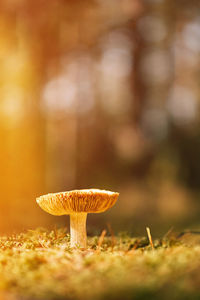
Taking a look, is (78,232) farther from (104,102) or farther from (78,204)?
(104,102)

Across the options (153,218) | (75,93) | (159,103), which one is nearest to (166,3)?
(159,103)

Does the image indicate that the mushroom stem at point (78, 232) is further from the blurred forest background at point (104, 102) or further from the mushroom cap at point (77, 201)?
the blurred forest background at point (104, 102)

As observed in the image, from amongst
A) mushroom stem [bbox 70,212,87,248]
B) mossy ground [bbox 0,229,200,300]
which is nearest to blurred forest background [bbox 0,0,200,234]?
mushroom stem [bbox 70,212,87,248]

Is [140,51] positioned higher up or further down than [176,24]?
further down

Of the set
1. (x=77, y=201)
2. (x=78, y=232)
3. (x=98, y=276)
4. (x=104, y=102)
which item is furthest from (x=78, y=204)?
(x=104, y=102)

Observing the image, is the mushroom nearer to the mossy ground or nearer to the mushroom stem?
the mushroom stem

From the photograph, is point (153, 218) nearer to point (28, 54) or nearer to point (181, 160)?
point (181, 160)
